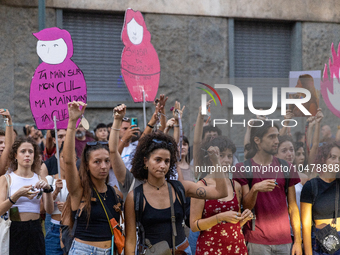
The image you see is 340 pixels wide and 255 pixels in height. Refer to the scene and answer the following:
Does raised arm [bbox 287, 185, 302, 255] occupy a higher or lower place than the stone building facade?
Answer: lower

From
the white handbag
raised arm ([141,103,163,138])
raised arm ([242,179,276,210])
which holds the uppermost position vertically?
raised arm ([141,103,163,138])

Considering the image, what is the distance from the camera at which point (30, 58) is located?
921 cm

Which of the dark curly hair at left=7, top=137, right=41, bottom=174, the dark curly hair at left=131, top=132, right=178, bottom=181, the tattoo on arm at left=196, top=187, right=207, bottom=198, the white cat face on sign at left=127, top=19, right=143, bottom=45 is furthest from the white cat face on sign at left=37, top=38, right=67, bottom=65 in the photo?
the tattoo on arm at left=196, top=187, right=207, bottom=198

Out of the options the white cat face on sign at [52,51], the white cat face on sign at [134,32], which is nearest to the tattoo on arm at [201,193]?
the white cat face on sign at [52,51]

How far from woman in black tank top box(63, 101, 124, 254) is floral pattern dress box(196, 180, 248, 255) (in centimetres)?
76

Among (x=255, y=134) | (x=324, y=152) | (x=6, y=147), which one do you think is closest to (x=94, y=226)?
(x=255, y=134)

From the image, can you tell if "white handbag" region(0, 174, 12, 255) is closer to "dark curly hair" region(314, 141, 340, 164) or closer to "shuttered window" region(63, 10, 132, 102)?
"dark curly hair" region(314, 141, 340, 164)

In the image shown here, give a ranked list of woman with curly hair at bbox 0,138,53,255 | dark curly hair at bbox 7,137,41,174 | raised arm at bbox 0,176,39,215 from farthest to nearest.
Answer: dark curly hair at bbox 7,137,41,174
woman with curly hair at bbox 0,138,53,255
raised arm at bbox 0,176,39,215

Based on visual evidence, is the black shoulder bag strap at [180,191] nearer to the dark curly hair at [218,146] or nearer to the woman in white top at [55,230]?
the dark curly hair at [218,146]

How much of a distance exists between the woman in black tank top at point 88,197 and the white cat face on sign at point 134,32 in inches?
107

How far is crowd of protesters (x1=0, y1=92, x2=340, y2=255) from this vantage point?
3.36 m

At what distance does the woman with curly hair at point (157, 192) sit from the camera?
3.24 metres

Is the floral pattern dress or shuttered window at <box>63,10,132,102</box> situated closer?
the floral pattern dress


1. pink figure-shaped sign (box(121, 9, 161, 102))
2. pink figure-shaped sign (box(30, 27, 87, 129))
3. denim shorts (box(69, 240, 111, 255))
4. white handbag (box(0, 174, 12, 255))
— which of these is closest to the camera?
denim shorts (box(69, 240, 111, 255))
